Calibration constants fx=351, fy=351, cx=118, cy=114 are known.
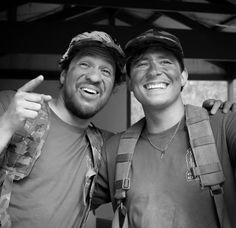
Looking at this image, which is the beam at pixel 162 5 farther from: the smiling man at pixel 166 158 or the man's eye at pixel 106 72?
the smiling man at pixel 166 158

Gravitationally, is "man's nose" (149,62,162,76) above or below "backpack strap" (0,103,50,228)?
above

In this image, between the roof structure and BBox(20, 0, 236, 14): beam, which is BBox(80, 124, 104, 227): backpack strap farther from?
BBox(20, 0, 236, 14): beam

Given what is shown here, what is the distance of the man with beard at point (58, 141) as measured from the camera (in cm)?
138

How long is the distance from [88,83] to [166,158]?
1.66ft

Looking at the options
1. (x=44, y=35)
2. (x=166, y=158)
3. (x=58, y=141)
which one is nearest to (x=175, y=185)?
(x=166, y=158)

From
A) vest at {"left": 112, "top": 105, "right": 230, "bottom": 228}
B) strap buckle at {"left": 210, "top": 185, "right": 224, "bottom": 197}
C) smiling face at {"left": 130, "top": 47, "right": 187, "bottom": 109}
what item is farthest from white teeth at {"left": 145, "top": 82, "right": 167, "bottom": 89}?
strap buckle at {"left": 210, "top": 185, "right": 224, "bottom": 197}

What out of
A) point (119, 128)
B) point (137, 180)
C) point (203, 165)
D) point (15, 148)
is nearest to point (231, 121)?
point (203, 165)

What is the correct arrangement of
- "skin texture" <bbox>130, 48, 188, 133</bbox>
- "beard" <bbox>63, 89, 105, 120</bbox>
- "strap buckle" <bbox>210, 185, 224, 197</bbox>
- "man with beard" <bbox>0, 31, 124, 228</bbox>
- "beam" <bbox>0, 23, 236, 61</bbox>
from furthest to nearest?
"beam" <bbox>0, 23, 236, 61</bbox>
"beard" <bbox>63, 89, 105, 120</bbox>
"skin texture" <bbox>130, 48, 188, 133</bbox>
"man with beard" <bbox>0, 31, 124, 228</bbox>
"strap buckle" <bbox>210, 185, 224, 197</bbox>

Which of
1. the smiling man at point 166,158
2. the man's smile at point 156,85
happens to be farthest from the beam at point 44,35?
the man's smile at point 156,85

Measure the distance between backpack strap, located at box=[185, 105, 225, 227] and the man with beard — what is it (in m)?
0.48

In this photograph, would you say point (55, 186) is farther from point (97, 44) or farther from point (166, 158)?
point (97, 44)

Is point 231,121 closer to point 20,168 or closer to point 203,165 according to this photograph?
point 203,165

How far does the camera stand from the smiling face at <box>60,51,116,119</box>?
5.27 ft

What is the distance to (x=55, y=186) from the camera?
1.47 meters
